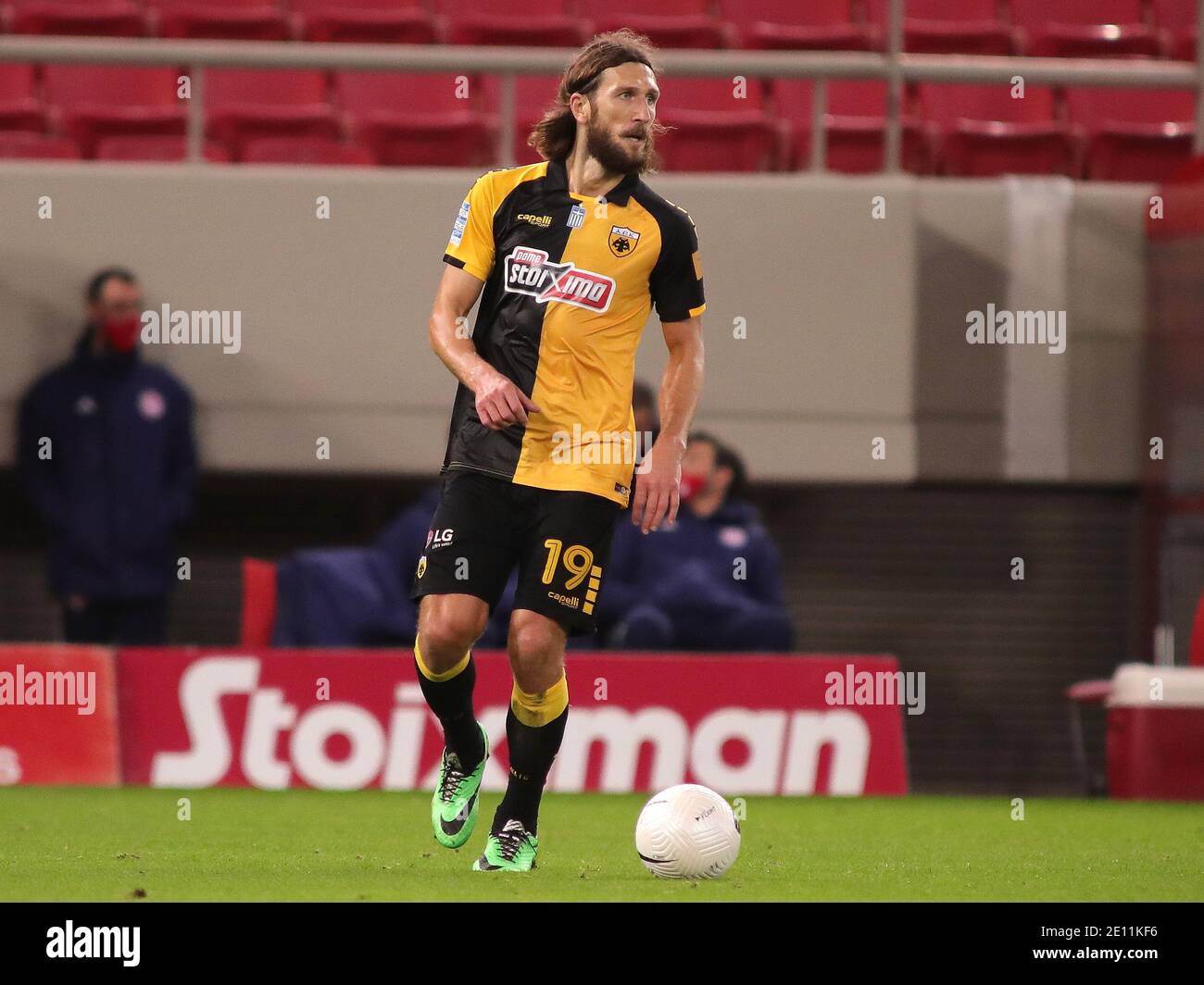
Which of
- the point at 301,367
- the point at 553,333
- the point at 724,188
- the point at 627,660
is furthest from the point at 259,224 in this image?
the point at 553,333

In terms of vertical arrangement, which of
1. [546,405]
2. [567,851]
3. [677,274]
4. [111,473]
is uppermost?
[677,274]

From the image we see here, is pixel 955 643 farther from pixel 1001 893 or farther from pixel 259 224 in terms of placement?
pixel 1001 893

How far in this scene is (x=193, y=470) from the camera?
447 inches

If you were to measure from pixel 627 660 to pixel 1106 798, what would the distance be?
100 inches

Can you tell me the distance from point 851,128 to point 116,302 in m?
4.54

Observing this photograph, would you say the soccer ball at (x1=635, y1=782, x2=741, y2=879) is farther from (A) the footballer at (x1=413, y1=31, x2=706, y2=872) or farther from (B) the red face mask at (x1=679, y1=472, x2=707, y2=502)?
(B) the red face mask at (x1=679, y1=472, x2=707, y2=502)

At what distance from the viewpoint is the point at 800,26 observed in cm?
1334

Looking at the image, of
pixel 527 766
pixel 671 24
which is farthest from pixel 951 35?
pixel 527 766

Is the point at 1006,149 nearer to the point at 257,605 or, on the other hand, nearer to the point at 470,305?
the point at 257,605

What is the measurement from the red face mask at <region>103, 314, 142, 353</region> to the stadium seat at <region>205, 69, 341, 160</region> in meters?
1.60

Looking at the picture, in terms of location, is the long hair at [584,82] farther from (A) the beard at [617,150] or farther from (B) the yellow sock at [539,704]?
(B) the yellow sock at [539,704]

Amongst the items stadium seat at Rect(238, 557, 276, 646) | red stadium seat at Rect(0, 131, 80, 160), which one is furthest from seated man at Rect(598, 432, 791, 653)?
red stadium seat at Rect(0, 131, 80, 160)

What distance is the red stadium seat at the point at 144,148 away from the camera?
39.8 ft

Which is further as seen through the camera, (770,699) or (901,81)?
(901,81)
